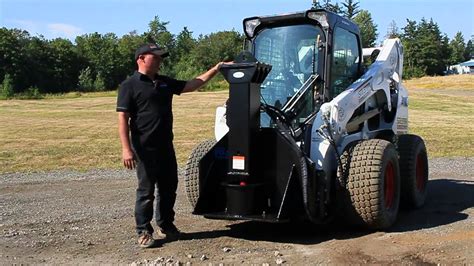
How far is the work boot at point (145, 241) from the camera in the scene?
19.6 feet

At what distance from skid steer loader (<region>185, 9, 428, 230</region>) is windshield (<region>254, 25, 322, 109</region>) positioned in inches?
0.5

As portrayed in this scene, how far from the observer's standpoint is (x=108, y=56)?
97.0m

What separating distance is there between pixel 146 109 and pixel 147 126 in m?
0.17

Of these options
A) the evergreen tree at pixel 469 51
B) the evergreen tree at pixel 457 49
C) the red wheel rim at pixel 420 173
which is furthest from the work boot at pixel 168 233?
the evergreen tree at pixel 469 51

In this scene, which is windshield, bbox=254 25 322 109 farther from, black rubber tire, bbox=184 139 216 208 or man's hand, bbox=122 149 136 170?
man's hand, bbox=122 149 136 170

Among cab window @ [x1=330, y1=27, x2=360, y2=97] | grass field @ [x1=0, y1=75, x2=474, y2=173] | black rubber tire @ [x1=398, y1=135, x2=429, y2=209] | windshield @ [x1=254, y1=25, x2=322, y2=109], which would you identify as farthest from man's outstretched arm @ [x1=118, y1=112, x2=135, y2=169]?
grass field @ [x1=0, y1=75, x2=474, y2=173]

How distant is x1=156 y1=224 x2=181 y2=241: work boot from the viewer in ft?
20.9

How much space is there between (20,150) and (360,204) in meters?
13.4

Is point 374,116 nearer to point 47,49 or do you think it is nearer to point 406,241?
point 406,241

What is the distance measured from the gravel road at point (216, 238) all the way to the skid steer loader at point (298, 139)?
30cm

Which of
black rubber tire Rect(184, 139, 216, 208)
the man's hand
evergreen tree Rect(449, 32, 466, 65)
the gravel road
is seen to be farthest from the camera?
evergreen tree Rect(449, 32, 466, 65)

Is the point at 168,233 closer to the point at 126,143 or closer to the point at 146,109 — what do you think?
the point at 126,143

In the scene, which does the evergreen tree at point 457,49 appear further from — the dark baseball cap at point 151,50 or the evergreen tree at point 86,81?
the dark baseball cap at point 151,50

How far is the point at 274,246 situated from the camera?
19.9ft
